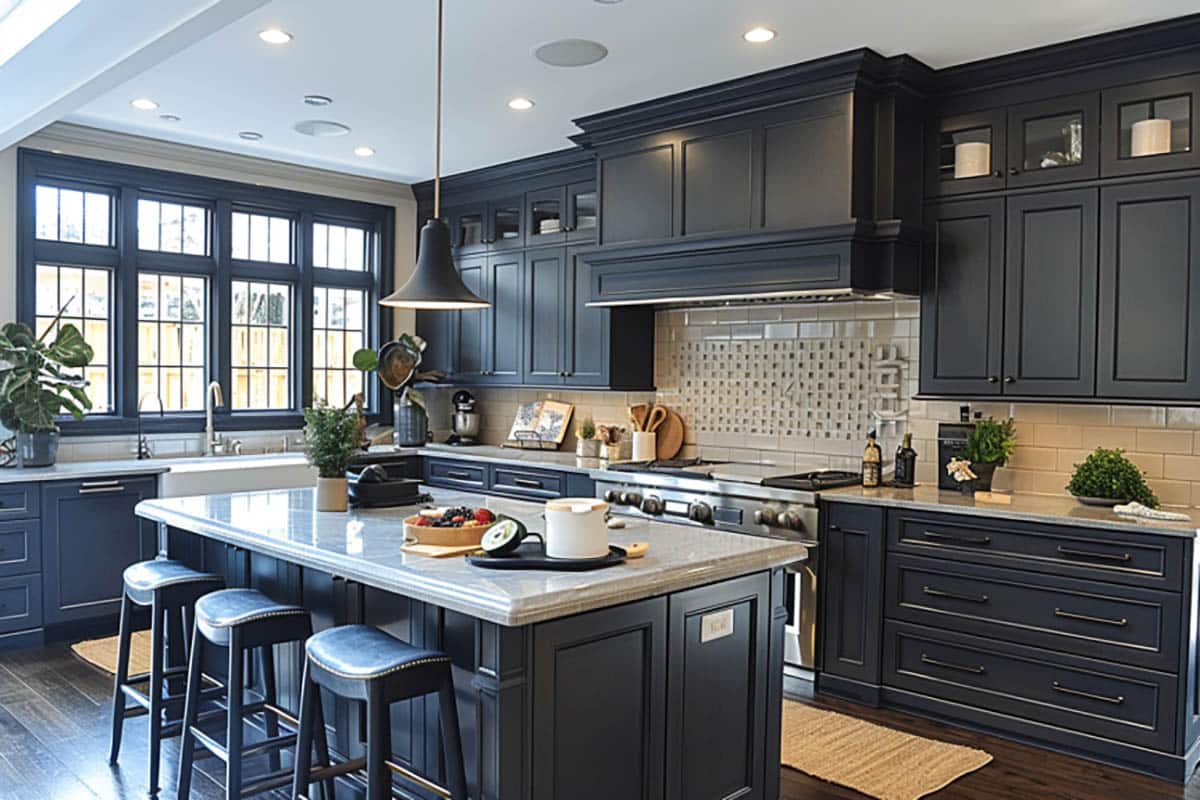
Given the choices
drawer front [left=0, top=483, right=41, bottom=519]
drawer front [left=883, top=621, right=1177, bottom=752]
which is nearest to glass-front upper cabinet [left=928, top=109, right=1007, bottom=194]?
drawer front [left=883, top=621, right=1177, bottom=752]

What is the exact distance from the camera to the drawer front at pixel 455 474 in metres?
6.13

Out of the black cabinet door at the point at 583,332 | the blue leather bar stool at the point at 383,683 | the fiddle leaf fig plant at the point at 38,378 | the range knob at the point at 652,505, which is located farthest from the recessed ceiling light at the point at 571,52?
the fiddle leaf fig plant at the point at 38,378

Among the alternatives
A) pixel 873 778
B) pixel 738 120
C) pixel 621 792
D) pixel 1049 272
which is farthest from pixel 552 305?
pixel 621 792

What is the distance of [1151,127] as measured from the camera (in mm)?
3807

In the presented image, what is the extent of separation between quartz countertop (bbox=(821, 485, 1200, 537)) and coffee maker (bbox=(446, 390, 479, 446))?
10.8ft

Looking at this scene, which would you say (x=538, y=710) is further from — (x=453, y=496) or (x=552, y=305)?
(x=552, y=305)

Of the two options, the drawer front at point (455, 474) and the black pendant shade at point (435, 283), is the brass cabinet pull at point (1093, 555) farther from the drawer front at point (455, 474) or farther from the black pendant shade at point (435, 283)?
the drawer front at point (455, 474)

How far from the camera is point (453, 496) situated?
4.05 meters

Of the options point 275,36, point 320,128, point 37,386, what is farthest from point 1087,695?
point 37,386

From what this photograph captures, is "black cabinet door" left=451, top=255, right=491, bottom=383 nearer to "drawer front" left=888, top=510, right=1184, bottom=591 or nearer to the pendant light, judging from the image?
the pendant light

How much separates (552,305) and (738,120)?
6.42 ft

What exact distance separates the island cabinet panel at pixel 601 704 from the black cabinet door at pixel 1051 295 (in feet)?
7.75

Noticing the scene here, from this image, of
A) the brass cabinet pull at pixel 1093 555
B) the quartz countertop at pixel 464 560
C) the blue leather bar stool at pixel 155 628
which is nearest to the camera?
the quartz countertop at pixel 464 560

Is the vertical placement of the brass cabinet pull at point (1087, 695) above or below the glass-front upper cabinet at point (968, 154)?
→ below
